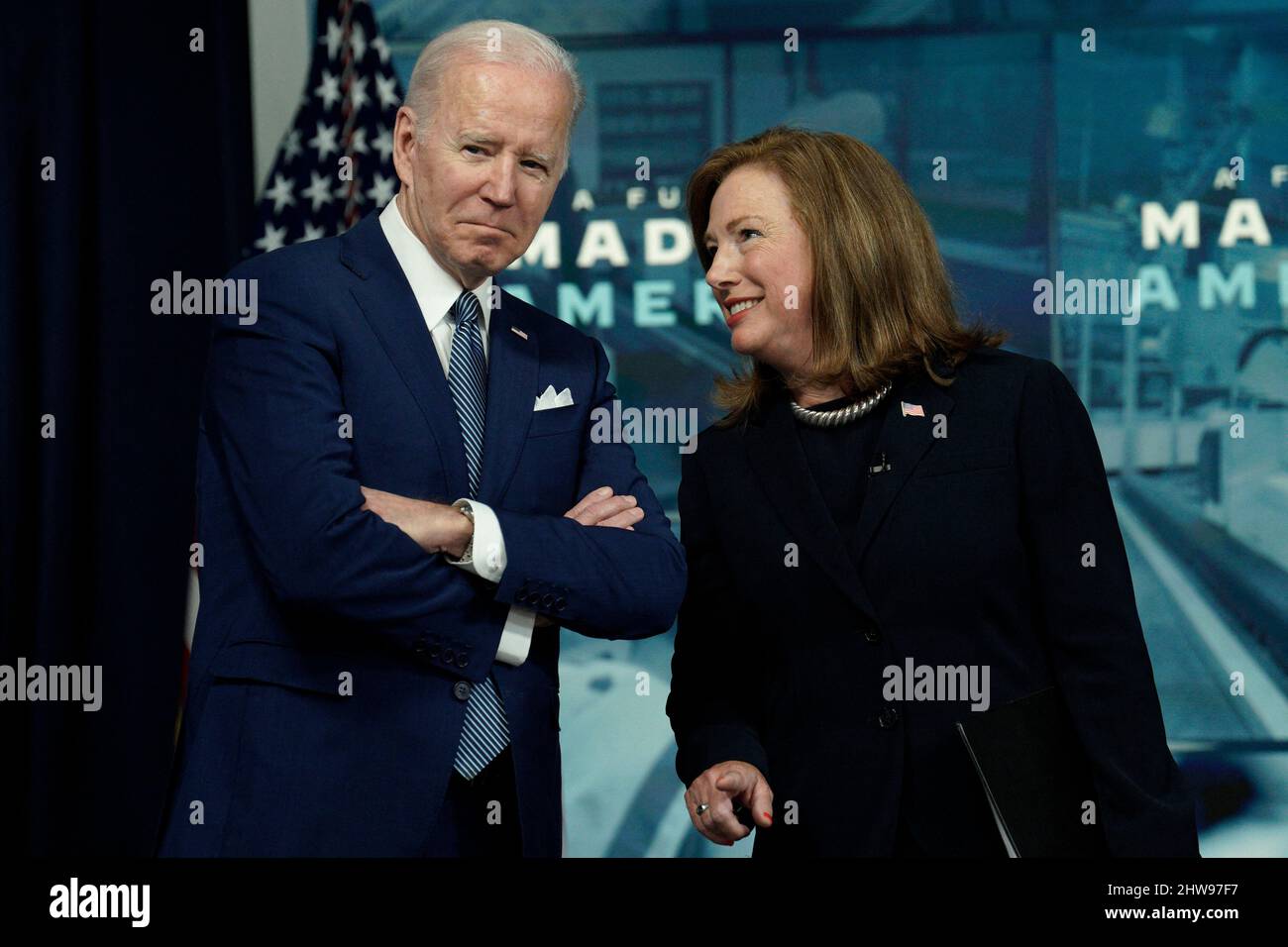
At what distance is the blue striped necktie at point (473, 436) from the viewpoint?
2.00m

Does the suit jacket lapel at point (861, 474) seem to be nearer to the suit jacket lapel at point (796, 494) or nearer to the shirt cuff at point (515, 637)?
the suit jacket lapel at point (796, 494)

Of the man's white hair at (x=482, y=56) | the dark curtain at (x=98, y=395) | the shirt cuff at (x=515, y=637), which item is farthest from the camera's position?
the dark curtain at (x=98, y=395)

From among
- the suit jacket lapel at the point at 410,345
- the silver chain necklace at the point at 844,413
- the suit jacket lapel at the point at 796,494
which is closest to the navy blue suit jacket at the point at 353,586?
the suit jacket lapel at the point at 410,345

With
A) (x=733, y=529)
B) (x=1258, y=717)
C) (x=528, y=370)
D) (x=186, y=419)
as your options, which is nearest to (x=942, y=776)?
(x=733, y=529)

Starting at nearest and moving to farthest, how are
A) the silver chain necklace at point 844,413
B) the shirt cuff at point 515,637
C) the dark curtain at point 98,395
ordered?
1. the shirt cuff at point 515,637
2. the silver chain necklace at point 844,413
3. the dark curtain at point 98,395

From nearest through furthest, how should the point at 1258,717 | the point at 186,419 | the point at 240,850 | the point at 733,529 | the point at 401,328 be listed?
the point at 240,850 → the point at 401,328 → the point at 733,529 → the point at 186,419 → the point at 1258,717

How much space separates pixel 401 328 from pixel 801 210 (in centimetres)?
76

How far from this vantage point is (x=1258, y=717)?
16.6ft

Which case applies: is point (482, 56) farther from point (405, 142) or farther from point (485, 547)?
point (485, 547)

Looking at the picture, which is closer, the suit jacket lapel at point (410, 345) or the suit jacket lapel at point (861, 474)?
the suit jacket lapel at point (410, 345)

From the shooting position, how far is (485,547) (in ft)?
6.53

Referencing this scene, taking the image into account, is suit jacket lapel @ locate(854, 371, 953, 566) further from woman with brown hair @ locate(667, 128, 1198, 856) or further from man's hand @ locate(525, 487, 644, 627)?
man's hand @ locate(525, 487, 644, 627)

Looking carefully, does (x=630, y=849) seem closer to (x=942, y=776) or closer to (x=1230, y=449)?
(x=1230, y=449)

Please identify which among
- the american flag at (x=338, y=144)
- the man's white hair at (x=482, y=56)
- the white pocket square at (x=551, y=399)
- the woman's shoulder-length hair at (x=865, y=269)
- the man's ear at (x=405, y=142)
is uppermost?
the american flag at (x=338, y=144)
